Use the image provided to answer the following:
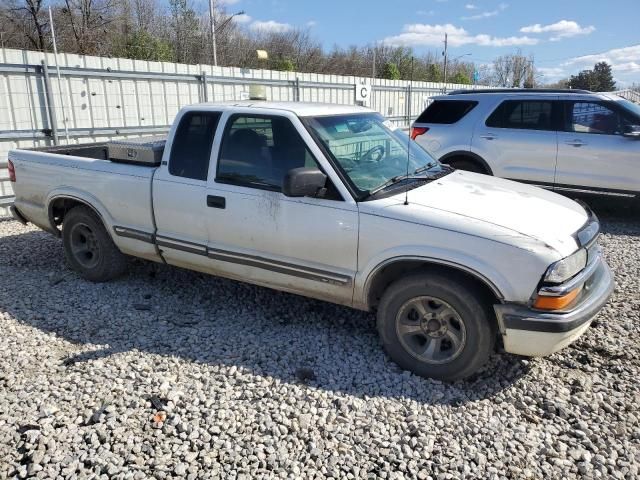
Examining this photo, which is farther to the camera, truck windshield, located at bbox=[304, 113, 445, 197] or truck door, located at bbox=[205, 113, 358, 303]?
truck windshield, located at bbox=[304, 113, 445, 197]

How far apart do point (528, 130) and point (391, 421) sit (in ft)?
20.6

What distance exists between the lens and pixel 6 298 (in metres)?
4.88

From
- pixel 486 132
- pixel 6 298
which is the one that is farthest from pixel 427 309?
pixel 486 132

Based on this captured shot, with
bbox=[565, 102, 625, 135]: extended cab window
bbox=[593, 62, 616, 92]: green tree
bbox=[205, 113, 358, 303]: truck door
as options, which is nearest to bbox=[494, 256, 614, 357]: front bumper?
bbox=[205, 113, 358, 303]: truck door

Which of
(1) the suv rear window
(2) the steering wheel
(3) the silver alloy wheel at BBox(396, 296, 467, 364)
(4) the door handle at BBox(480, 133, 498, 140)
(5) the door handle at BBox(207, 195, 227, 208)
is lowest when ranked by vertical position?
(3) the silver alloy wheel at BBox(396, 296, 467, 364)

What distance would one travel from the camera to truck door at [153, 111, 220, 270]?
14.0 ft

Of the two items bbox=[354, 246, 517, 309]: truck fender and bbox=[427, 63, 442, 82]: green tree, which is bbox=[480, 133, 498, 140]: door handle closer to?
bbox=[354, 246, 517, 309]: truck fender

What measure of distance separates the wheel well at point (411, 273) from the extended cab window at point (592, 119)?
17.9 feet

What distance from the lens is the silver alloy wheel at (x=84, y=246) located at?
5.21 metres

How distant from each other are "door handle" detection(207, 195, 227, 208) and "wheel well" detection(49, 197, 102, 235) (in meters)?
1.66

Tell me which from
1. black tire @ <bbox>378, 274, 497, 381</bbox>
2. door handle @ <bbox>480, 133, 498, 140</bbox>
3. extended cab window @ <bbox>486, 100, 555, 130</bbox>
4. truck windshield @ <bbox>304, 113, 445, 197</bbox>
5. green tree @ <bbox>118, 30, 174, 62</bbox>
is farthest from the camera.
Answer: green tree @ <bbox>118, 30, 174, 62</bbox>

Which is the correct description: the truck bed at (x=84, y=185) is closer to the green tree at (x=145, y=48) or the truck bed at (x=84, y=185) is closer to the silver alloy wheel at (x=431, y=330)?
the silver alloy wheel at (x=431, y=330)

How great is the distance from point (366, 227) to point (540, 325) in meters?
1.26

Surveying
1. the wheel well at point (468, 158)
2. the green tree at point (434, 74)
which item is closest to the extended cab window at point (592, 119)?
the wheel well at point (468, 158)
